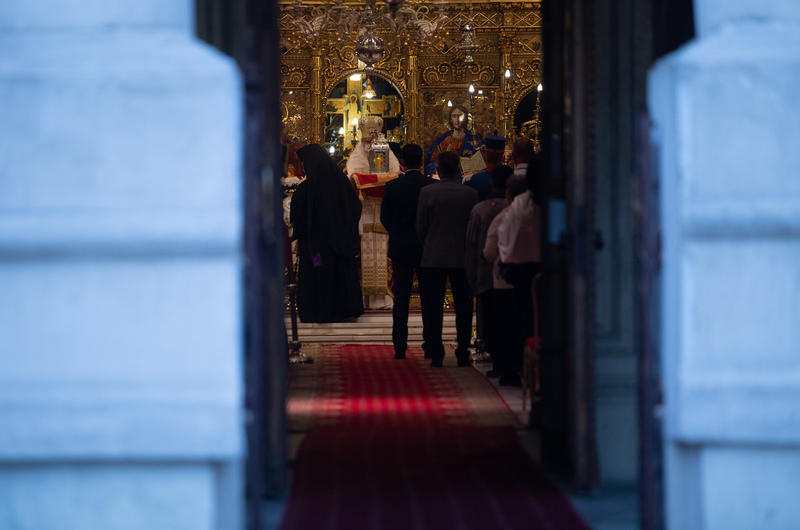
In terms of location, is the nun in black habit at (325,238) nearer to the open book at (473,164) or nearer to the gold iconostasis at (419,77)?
the open book at (473,164)

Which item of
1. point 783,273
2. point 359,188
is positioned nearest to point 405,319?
→ point 359,188

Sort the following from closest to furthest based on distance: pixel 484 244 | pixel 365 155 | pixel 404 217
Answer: pixel 484 244 < pixel 404 217 < pixel 365 155

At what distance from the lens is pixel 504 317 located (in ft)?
26.0

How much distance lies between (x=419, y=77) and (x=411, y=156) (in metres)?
5.88

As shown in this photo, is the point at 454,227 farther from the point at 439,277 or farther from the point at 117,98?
the point at 117,98

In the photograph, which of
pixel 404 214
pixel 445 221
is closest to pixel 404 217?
pixel 404 214

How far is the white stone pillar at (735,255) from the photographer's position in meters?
2.86

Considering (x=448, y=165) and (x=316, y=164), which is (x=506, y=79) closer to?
(x=316, y=164)

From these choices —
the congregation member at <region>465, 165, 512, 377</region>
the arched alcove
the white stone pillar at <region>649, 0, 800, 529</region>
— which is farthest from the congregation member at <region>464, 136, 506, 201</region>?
the arched alcove

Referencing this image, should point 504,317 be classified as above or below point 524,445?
above

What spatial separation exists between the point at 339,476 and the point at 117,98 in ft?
8.18

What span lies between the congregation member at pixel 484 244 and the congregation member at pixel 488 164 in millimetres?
332

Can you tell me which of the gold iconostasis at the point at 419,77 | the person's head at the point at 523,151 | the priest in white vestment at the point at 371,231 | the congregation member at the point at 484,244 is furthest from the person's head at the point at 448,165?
the gold iconostasis at the point at 419,77

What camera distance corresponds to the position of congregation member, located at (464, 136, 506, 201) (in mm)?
8562
